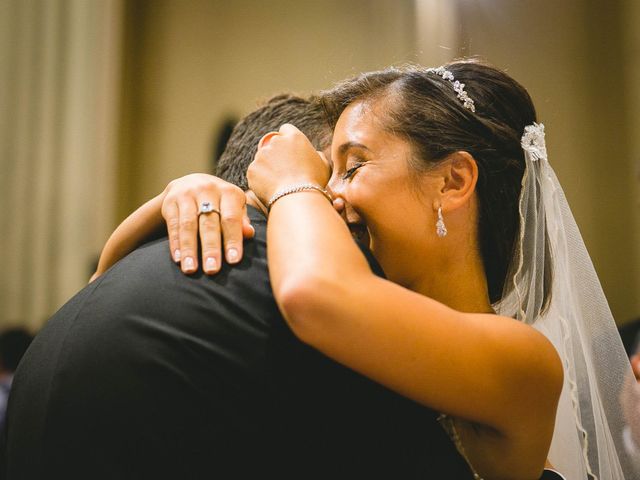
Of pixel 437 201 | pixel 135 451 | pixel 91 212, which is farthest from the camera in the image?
pixel 91 212

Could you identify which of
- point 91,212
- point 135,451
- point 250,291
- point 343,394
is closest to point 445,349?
point 343,394

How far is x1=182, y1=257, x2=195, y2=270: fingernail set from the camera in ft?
2.99

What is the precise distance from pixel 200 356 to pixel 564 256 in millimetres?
863

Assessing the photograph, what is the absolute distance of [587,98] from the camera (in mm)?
3197

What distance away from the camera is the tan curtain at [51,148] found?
3.63 meters

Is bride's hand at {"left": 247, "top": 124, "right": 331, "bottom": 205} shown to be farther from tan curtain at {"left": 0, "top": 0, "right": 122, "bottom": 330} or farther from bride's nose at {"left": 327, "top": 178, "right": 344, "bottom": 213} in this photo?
tan curtain at {"left": 0, "top": 0, "right": 122, "bottom": 330}

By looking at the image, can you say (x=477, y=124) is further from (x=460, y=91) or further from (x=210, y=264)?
(x=210, y=264)

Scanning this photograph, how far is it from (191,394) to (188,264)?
0.18 metres

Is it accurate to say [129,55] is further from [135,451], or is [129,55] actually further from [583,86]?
[135,451]

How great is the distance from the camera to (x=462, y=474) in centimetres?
104

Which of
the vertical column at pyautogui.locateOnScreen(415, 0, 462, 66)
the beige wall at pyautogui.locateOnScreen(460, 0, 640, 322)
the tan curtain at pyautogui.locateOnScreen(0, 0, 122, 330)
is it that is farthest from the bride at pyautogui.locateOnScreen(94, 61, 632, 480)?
the tan curtain at pyautogui.locateOnScreen(0, 0, 122, 330)

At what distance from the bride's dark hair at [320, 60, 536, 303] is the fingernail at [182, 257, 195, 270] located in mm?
513

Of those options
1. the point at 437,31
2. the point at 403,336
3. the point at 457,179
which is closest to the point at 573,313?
the point at 457,179

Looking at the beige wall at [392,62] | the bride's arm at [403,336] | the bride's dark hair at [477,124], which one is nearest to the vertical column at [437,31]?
the beige wall at [392,62]
